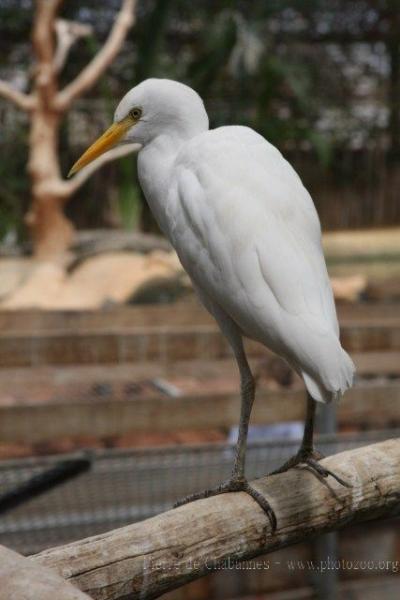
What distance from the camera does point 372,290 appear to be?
672 cm

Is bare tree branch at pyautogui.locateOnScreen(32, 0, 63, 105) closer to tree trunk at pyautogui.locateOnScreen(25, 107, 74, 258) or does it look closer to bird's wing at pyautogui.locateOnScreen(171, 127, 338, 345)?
tree trunk at pyautogui.locateOnScreen(25, 107, 74, 258)

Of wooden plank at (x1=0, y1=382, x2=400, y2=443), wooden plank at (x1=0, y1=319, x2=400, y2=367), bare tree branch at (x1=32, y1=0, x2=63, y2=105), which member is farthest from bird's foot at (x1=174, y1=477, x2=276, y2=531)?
bare tree branch at (x1=32, y1=0, x2=63, y2=105)

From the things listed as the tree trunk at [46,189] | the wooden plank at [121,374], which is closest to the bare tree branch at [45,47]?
the tree trunk at [46,189]

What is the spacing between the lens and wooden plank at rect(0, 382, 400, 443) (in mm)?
3184

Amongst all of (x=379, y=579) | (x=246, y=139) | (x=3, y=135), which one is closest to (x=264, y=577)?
(x=379, y=579)

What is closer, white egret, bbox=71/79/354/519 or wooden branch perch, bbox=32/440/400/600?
wooden branch perch, bbox=32/440/400/600

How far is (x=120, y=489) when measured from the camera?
10.5ft

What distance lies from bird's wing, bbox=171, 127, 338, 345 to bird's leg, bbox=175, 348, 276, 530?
244mm

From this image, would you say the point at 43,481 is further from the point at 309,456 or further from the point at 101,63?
the point at 101,63

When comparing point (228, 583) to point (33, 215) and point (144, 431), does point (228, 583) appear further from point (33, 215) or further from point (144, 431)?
point (33, 215)

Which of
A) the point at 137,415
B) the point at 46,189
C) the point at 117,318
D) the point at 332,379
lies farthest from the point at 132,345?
the point at 46,189

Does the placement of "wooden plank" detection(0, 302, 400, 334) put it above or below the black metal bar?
below

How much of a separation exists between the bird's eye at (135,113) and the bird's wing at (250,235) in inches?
6.3

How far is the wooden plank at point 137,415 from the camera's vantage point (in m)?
3.18
